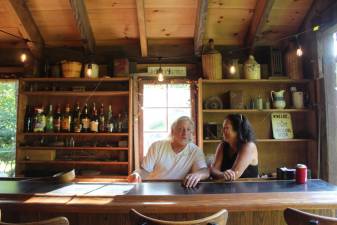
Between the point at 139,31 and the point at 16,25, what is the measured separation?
1.45 metres

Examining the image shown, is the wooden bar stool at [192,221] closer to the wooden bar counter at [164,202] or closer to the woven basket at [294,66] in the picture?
the wooden bar counter at [164,202]

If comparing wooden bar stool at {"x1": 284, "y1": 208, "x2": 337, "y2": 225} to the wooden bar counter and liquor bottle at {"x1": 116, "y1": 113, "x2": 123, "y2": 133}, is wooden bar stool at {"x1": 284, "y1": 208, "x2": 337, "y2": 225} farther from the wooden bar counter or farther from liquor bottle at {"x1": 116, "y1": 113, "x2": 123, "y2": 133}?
liquor bottle at {"x1": 116, "y1": 113, "x2": 123, "y2": 133}

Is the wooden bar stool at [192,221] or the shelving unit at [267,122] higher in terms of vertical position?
the shelving unit at [267,122]

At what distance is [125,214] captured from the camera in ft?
5.23

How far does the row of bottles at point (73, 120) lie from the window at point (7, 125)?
0.33 meters

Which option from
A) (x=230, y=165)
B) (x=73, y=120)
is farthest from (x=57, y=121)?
(x=230, y=165)

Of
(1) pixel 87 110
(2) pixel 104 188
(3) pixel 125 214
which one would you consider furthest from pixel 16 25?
(3) pixel 125 214

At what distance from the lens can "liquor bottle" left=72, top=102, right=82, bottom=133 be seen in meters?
3.72

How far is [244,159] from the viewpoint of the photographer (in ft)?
7.52

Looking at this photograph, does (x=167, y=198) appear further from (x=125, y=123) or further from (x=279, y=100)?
(x=279, y=100)

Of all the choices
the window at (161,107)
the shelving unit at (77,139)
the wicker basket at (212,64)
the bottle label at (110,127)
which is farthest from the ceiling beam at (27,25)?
the wicker basket at (212,64)

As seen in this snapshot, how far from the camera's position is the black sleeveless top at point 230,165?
7.72ft

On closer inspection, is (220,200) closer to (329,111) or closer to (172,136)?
(172,136)

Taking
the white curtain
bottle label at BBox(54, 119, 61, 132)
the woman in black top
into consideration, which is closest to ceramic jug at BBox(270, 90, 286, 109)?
the white curtain
